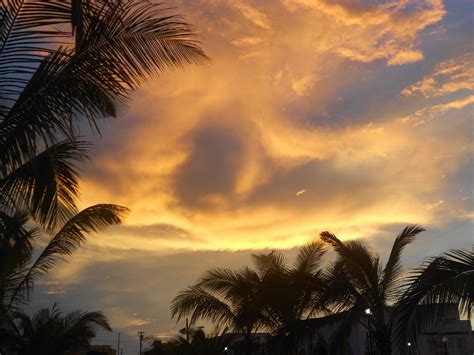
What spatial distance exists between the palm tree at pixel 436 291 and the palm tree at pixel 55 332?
688 inches

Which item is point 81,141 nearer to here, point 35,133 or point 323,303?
point 35,133

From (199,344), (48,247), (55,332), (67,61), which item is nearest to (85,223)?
(48,247)

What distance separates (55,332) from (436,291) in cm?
2007

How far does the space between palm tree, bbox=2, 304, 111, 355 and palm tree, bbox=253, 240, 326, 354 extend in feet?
25.6

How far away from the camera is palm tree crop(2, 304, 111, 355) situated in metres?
24.4

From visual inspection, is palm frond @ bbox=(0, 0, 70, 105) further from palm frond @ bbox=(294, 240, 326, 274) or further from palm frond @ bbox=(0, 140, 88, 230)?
palm frond @ bbox=(294, 240, 326, 274)

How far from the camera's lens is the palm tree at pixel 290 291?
18.3m

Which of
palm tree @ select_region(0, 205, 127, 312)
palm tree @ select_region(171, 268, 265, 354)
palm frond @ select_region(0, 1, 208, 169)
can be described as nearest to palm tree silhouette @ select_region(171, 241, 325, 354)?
palm tree @ select_region(171, 268, 265, 354)

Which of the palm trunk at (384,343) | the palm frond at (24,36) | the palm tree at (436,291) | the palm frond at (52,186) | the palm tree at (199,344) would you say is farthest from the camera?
the palm tree at (199,344)

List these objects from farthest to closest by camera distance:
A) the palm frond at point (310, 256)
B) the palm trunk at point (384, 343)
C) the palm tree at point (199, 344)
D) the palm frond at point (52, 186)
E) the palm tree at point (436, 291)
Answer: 1. the palm tree at point (199, 344)
2. the palm frond at point (310, 256)
3. the palm trunk at point (384, 343)
4. the palm tree at point (436, 291)
5. the palm frond at point (52, 186)

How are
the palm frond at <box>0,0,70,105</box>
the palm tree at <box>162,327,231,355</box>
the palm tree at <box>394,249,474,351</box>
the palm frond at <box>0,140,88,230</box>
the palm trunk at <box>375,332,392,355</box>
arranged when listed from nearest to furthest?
the palm frond at <box>0,0,70,105</box>, the palm frond at <box>0,140,88,230</box>, the palm tree at <box>394,249,474,351</box>, the palm trunk at <box>375,332,392,355</box>, the palm tree at <box>162,327,231,355</box>

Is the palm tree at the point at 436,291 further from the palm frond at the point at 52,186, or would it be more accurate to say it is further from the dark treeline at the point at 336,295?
the palm frond at the point at 52,186

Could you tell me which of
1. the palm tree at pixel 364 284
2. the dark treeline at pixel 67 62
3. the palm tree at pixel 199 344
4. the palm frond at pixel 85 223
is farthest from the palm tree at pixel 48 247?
the palm tree at pixel 199 344

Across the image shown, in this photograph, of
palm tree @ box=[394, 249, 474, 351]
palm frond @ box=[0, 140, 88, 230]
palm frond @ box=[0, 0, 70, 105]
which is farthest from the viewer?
palm tree @ box=[394, 249, 474, 351]
